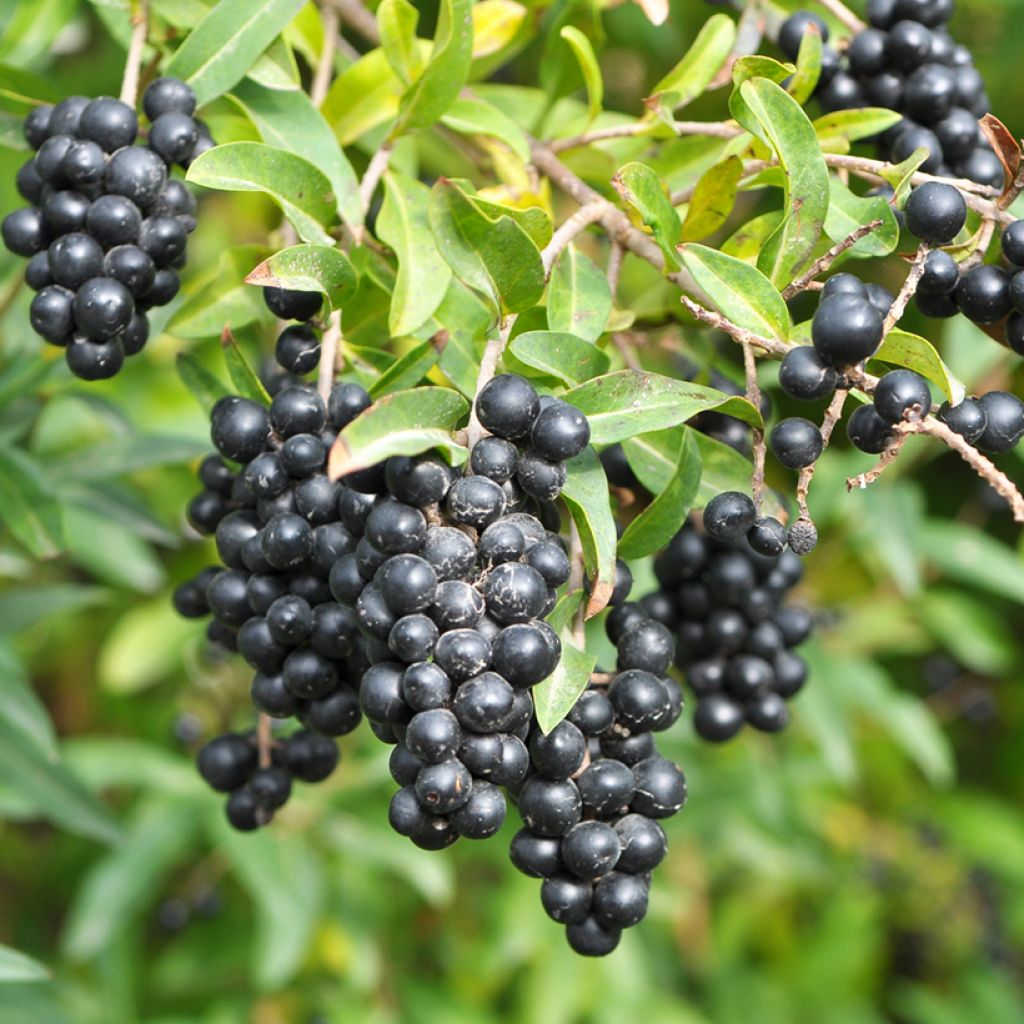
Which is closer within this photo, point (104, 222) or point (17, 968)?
point (104, 222)

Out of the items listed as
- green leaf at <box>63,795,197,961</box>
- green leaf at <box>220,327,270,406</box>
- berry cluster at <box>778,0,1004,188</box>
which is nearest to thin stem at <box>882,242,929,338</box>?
berry cluster at <box>778,0,1004,188</box>

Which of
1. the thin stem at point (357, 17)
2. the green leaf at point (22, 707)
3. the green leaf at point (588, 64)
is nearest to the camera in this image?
the green leaf at point (588, 64)

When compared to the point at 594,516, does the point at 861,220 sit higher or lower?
higher

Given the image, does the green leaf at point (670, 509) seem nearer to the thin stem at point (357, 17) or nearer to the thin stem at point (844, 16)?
the thin stem at point (844, 16)

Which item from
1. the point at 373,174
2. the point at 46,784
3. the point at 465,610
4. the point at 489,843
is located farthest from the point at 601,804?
the point at 489,843

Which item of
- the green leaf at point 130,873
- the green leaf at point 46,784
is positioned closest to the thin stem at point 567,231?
the green leaf at point 46,784

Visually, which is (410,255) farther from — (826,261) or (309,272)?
(826,261)

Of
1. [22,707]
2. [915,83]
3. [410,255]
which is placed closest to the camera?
[410,255]
